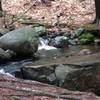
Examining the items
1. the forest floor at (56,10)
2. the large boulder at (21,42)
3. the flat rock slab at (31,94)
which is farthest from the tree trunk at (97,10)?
the flat rock slab at (31,94)

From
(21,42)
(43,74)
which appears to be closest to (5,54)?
(21,42)

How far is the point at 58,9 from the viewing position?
1691 centimetres

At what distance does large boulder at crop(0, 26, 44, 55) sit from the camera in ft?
33.1

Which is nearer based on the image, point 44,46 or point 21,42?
point 21,42

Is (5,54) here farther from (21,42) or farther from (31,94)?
(31,94)

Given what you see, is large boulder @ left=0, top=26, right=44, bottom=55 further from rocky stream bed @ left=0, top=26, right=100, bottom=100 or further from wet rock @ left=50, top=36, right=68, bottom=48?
wet rock @ left=50, top=36, right=68, bottom=48

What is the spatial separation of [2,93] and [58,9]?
11.7 m

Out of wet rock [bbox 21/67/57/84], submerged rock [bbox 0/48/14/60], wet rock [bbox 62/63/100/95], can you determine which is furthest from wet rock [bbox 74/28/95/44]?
wet rock [bbox 62/63/100/95]

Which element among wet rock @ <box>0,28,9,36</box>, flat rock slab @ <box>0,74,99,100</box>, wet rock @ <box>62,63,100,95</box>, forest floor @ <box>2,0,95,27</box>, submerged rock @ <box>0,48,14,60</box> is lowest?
forest floor @ <box>2,0,95,27</box>

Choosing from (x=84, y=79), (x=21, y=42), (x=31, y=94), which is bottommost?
(x=21, y=42)

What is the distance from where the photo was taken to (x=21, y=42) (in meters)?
10.1

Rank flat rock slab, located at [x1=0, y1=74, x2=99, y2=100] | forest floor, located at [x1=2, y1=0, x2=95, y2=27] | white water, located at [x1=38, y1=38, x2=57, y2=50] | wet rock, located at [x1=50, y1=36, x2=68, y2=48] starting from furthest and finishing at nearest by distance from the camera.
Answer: forest floor, located at [x1=2, y1=0, x2=95, y2=27]
wet rock, located at [x1=50, y1=36, x2=68, y2=48]
white water, located at [x1=38, y1=38, x2=57, y2=50]
flat rock slab, located at [x1=0, y1=74, x2=99, y2=100]

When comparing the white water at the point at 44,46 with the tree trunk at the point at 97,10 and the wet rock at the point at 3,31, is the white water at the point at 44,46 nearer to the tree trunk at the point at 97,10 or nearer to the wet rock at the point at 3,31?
the wet rock at the point at 3,31

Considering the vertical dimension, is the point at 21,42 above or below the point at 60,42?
above
